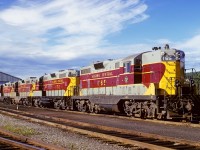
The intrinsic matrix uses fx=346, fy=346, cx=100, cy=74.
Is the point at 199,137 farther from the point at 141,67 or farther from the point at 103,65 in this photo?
the point at 103,65

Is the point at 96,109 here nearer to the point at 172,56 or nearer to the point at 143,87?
the point at 143,87

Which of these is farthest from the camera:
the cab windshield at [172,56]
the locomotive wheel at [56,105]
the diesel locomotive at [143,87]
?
the locomotive wheel at [56,105]

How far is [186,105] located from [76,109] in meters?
14.9

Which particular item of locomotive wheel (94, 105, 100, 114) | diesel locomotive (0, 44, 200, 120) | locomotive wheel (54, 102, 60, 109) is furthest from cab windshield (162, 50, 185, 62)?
locomotive wheel (54, 102, 60, 109)

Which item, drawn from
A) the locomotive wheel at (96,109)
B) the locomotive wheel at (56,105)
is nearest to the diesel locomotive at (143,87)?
the locomotive wheel at (96,109)

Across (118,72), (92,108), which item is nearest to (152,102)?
(118,72)

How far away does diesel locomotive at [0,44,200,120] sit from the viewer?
1848 centimetres

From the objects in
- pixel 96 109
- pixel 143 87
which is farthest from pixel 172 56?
pixel 96 109

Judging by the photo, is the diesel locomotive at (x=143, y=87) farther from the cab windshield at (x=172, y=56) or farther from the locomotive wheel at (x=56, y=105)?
the locomotive wheel at (x=56, y=105)

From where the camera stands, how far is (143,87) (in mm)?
20234

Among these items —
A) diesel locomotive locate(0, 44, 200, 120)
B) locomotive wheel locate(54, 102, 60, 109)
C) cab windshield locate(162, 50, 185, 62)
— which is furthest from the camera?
locomotive wheel locate(54, 102, 60, 109)

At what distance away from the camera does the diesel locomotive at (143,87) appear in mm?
18484

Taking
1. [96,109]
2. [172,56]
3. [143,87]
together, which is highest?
[172,56]

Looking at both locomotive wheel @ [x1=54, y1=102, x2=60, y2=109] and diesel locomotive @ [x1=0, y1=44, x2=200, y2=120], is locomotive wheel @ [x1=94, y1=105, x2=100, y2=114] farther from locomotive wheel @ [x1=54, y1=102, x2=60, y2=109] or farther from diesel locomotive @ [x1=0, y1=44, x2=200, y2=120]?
locomotive wheel @ [x1=54, y1=102, x2=60, y2=109]
